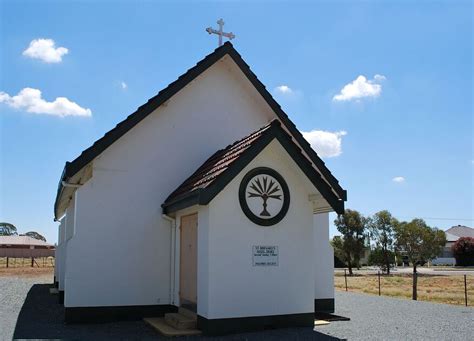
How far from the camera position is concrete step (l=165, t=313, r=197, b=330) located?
31.7 ft

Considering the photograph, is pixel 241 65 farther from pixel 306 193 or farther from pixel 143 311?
pixel 143 311

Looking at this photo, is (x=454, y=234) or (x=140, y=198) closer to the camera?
(x=140, y=198)

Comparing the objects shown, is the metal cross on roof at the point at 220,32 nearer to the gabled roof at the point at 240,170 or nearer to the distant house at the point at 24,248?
the gabled roof at the point at 240,170

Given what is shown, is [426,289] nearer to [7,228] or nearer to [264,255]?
[264,255]

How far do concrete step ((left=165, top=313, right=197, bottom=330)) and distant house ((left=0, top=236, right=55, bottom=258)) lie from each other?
67203mm

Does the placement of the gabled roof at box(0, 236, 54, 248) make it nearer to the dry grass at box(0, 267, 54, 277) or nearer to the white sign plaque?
the dry grass at box(0, 267, 54, 277)

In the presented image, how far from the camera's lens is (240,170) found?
375 inches

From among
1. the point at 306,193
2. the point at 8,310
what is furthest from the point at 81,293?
the point at 306,193

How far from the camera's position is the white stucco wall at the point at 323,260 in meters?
13.6

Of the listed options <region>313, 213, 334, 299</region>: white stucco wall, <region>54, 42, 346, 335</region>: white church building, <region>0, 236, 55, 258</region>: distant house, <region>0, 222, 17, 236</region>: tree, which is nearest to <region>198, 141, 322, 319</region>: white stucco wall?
<region>54, 42, 346, 335</region>: white church building

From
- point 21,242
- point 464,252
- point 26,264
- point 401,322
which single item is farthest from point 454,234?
point 401,322

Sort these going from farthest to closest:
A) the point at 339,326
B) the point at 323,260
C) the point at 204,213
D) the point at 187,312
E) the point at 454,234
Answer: the point at 454,234 < the point at 323,260 < the point at 187,312 < the point at 339,326 < the point at 204,213

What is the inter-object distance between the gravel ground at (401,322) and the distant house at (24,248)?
66.6 meters

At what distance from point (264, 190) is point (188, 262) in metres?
2.78
